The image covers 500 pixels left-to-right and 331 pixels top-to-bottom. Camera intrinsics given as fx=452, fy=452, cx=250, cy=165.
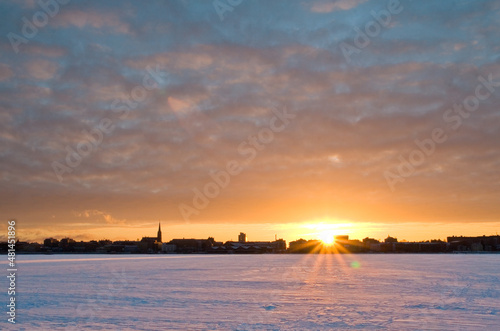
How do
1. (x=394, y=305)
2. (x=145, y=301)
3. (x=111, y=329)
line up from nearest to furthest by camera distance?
(x=111, y=329), (x=394, y=305), (x=145, y=301)

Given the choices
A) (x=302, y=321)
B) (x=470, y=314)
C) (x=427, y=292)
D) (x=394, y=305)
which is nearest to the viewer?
(x=302, y=321)

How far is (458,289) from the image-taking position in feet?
126

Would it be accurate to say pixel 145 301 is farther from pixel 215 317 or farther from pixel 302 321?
pixel 302 321

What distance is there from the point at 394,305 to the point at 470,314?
4715 mm

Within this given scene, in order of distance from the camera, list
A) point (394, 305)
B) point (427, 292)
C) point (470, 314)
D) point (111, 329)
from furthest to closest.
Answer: point (427, 292) → point (394, 305) → point (470, 314) → point (111, 329)

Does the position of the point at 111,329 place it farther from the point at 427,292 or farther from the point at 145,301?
the point at 427,292

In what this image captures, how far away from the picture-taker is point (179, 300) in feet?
105

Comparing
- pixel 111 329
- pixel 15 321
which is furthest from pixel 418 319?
pixel 15 321

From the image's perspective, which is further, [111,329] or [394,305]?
[394,305]

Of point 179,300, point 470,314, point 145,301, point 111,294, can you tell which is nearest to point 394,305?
point 470,314

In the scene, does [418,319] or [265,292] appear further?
[265,292]

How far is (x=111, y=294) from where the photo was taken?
121ft

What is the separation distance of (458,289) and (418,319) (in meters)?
16.9

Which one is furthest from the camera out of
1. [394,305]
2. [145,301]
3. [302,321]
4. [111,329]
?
[145,301]
